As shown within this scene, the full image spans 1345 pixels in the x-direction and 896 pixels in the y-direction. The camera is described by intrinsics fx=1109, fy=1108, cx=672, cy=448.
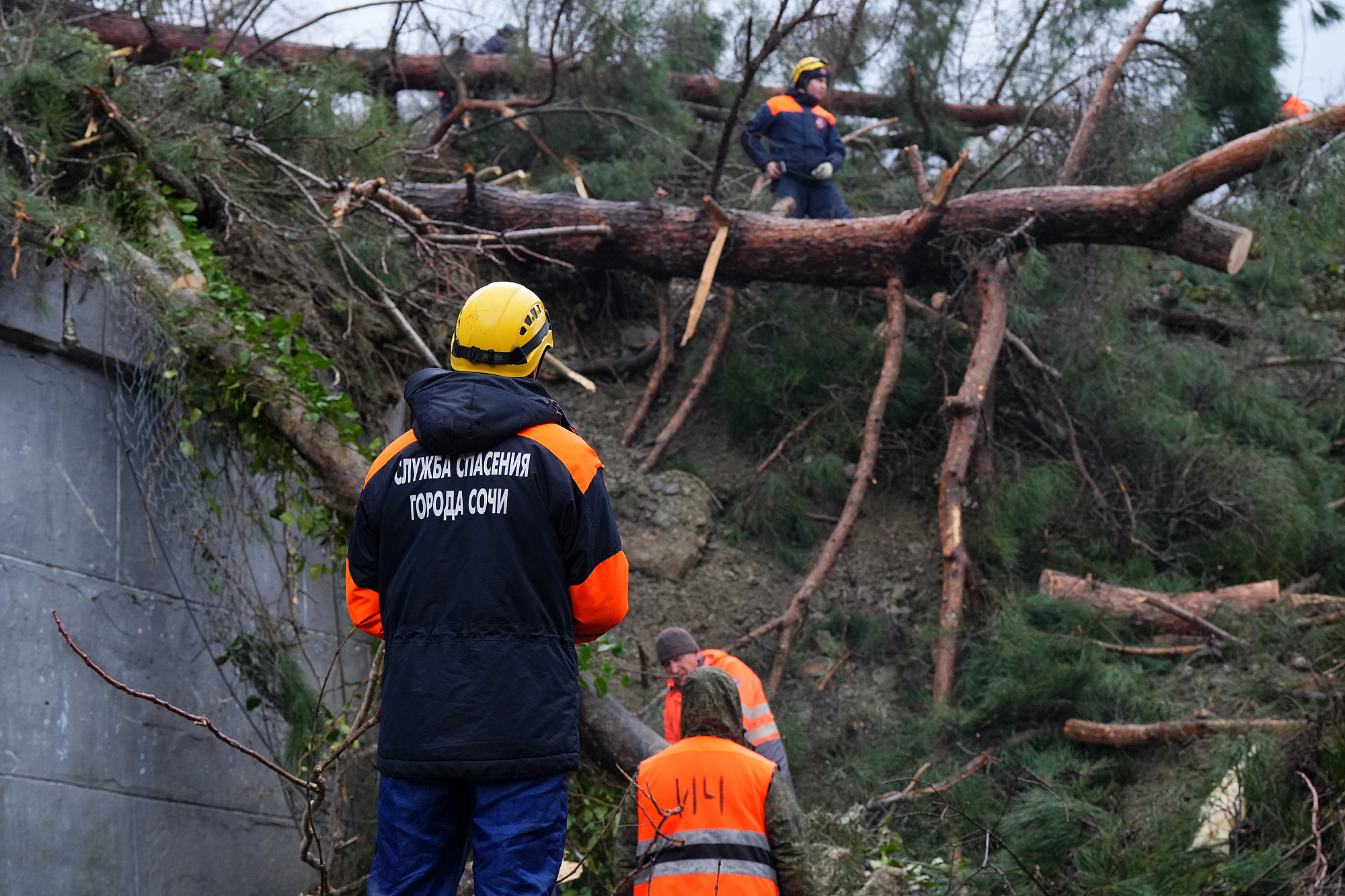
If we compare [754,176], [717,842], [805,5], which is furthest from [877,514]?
[717,842]

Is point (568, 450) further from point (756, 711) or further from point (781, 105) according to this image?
point (781, 105)

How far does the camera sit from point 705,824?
3.11 meters

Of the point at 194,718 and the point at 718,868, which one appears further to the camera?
the point at 718,868

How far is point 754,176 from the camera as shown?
823cm

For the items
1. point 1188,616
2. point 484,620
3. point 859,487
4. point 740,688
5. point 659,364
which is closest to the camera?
point 484,620

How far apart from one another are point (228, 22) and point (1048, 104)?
551 centimetres

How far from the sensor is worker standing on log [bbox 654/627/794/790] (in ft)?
14.8

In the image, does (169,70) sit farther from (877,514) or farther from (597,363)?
(877,514)

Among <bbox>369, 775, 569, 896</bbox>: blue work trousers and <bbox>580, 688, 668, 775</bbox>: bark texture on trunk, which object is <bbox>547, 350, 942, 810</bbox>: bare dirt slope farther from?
<bbox>369, 775, 569, 896</bbox>: blue work trousers

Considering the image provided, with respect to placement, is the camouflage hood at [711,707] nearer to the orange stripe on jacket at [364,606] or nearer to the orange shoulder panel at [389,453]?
the orange stripe on jacket at [364,606]

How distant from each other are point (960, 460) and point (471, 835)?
4119mm

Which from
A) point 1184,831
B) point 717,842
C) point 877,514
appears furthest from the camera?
point 877,514

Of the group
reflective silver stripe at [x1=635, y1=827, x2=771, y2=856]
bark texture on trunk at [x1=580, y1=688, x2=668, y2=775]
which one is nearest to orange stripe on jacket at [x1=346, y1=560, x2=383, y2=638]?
reflective silver stripe at [x1=635, y1=827, x2=771, y2=856]

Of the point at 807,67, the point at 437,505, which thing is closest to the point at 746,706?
the point at 437,505
